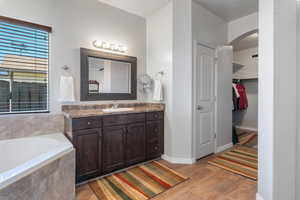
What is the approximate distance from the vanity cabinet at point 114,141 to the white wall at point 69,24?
2.31 ft

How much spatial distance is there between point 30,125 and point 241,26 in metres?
4.12

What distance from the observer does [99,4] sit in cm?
260

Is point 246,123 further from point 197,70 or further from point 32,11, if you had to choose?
point 32,11

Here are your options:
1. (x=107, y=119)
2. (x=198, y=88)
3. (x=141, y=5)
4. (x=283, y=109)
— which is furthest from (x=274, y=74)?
(x=141, y=5)

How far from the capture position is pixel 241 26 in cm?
314

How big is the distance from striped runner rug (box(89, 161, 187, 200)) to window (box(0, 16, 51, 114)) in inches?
54.5

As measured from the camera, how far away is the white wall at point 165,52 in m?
2.68

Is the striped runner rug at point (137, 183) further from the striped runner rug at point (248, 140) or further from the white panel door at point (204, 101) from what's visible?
the striped runner rug at point (248, 140)

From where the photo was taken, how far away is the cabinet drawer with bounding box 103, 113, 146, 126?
2156 millimetres

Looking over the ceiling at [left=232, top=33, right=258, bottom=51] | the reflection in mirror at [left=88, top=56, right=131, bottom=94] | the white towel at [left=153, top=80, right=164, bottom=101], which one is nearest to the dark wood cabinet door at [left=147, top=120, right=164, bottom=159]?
the white towel at [left=153, top=80, right=164, bottom=101]

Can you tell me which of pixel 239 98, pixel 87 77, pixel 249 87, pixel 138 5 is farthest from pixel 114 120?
pixel 249 87

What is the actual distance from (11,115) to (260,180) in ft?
9.89

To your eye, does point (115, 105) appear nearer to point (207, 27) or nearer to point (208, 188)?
point (208, 188)

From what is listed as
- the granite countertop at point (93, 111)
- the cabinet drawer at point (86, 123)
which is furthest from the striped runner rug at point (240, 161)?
the cabinet drawer at point (86, 123)
